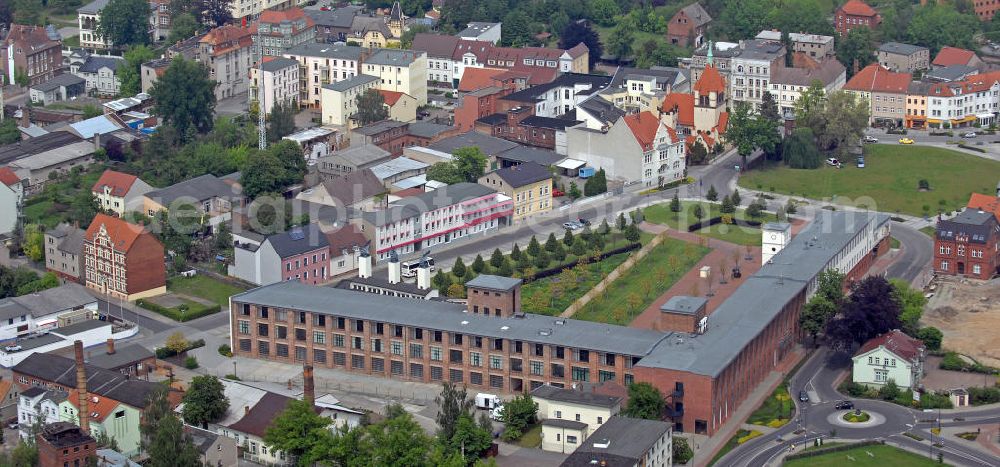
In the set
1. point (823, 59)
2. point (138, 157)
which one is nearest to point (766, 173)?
point (823, 59)

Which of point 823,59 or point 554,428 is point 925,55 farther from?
point 554,428

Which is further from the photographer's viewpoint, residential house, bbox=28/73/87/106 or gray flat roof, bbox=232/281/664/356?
residential house, bbox=28/73/87/106

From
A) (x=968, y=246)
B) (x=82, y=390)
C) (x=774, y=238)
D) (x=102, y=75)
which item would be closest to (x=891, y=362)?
(x=774, y=238)

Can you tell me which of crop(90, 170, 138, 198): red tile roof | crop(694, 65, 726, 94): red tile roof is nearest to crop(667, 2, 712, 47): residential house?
crop(694, 65, 726, 94): red tile roof

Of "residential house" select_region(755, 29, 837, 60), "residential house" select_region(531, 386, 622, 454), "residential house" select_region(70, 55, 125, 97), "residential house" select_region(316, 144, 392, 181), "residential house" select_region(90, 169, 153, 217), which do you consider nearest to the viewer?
"residential house" select_region(531, 386, 622, 454)

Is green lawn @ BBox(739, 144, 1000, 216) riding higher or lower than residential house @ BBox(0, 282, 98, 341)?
higher

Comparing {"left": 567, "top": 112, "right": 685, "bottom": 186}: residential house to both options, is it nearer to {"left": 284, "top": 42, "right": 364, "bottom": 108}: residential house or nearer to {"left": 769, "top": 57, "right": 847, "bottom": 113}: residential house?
{"left": 769, "top": 57, "right": 847, "bottom": 113}: residential house

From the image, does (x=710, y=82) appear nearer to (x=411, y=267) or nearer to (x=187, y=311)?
(x=411, y=267)
